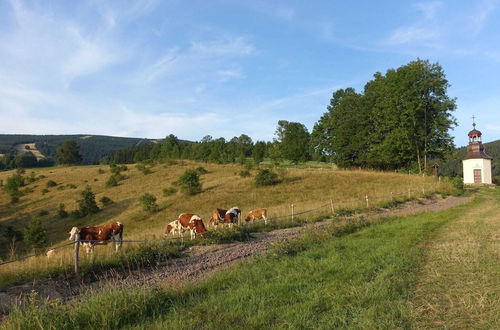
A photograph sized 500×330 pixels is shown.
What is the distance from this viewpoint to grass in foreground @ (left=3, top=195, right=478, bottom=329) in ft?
15.6

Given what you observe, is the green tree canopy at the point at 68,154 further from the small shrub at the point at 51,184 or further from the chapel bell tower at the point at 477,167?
the chapel bell tower at the point at 477,167

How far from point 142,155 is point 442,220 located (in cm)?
10851

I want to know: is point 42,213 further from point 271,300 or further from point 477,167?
point 477,167

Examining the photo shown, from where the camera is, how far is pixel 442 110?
41531 mm

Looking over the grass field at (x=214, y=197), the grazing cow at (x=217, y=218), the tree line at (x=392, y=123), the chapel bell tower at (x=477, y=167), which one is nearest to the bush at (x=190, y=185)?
the grass field at (x=214, y=197)

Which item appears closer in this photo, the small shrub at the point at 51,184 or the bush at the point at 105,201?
the bush at the point at 105,201

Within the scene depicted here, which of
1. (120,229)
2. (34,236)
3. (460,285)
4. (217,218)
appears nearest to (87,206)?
(34,236)

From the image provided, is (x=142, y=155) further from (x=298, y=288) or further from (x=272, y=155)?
(x=298, y=288)

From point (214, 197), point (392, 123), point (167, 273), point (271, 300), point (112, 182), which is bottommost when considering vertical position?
point (214, 197)

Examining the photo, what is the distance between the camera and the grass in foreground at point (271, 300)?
15.6 feet

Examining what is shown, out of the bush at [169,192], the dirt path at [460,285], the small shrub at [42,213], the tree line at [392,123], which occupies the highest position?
the tree line at [392,123]

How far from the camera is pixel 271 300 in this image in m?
5.70

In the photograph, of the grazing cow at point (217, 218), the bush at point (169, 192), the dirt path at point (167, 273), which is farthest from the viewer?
the bush at point (169, 192)

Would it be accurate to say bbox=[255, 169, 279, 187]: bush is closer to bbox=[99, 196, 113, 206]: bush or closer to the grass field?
the grass field
